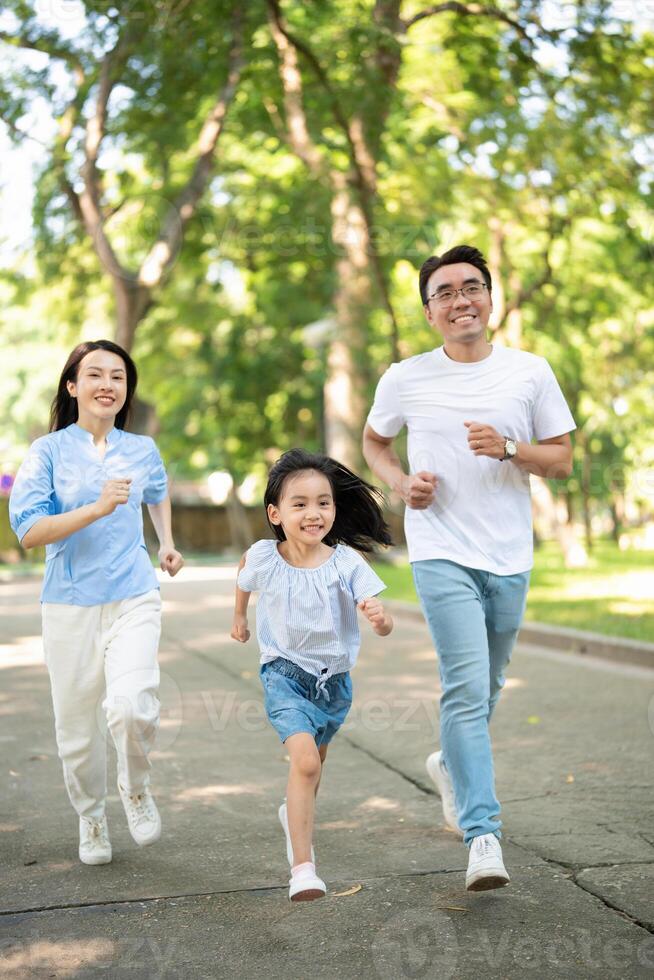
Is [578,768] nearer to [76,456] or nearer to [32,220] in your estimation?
[76,456]

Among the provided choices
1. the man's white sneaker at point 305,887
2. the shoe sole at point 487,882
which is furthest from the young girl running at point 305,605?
the shoe sole at point 487,882

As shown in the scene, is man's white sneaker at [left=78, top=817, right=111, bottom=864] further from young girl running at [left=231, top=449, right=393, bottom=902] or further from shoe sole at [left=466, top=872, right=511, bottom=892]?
shoe sole at [left=466, top=872, right=511, bottom=892]

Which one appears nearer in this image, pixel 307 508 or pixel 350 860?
pixel 307 508

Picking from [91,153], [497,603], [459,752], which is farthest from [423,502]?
[91,153]

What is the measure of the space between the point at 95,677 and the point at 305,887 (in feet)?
3.95

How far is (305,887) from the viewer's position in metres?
4.00

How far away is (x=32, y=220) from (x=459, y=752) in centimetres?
1629

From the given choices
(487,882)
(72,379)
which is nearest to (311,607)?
(487,882)

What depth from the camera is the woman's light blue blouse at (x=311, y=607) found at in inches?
173

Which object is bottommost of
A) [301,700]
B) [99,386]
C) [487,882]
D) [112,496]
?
[487,882]

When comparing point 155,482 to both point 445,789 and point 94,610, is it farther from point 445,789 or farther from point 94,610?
point 445,789

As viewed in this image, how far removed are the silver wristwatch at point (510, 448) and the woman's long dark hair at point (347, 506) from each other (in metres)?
0.48

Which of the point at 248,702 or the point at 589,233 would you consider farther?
the point at 589,233

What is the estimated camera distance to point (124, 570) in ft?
16.0
